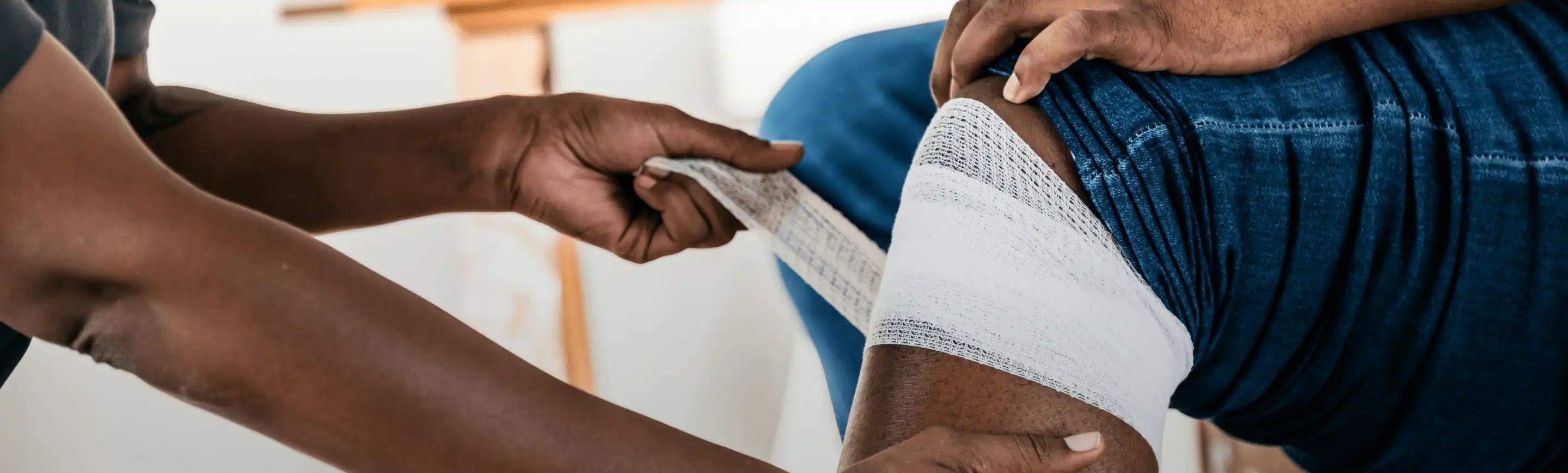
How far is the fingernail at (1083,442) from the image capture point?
0.56 meters

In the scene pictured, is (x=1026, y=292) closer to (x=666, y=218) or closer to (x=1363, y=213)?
(x=1363, y=213)

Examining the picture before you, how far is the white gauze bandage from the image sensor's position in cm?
58

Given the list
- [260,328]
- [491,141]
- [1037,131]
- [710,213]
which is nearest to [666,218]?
[710,213]

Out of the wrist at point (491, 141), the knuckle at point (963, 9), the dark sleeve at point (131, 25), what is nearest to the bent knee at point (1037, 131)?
the knuckle at point (963, 9)

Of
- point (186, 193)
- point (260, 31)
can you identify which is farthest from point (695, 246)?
point (260, 31)

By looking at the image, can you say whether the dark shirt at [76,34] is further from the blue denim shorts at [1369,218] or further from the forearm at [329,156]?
the blue denim shorts at [1369,218]

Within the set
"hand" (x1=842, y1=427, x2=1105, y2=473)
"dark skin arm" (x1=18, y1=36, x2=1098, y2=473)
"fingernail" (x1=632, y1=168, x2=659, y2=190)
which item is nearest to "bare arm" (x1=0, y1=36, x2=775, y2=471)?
"dark skin arm" (x1=18, y1=36, x2=1098, y2=473)

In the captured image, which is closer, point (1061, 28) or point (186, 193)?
point (186, 193)

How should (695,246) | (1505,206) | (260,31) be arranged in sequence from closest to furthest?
1. (1505,206)
2. (695,246)
3. (260,31)

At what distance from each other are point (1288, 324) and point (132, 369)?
1.88 ft

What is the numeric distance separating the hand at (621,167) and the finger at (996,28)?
Result: 0.20 m

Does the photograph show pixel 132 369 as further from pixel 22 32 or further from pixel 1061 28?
pixel 1061 28

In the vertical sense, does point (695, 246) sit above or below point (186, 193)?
below

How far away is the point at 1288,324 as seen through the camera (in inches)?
24.5
